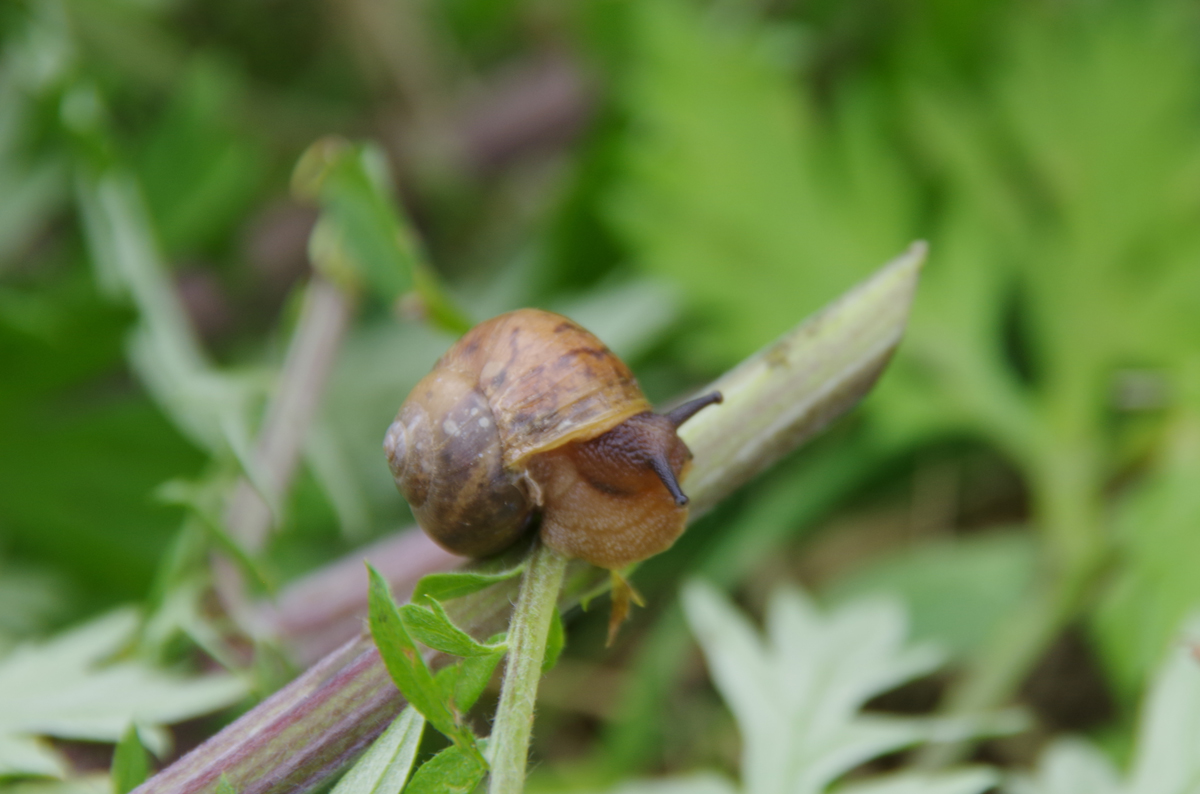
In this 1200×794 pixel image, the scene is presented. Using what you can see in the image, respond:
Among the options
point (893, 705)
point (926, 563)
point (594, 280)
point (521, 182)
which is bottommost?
point (893, 705)

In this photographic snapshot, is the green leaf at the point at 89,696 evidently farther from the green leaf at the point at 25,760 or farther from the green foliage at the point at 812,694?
the green foliage at the point at 812,694

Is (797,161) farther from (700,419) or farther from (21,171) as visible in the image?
(21,171)

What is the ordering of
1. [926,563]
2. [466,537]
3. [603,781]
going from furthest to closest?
[926,563] < [603,781] < [466,537]

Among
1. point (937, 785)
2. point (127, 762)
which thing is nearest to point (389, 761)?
point (127, 762)

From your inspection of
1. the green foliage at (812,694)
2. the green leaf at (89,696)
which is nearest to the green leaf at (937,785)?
the green foliage at (812,694)

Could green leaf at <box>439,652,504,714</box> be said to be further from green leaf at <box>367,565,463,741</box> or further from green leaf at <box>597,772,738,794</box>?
green leaf at <box>597,772,738,794</box>

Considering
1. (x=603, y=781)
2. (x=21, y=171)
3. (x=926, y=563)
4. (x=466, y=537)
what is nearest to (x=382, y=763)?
(x=466, y=537)
